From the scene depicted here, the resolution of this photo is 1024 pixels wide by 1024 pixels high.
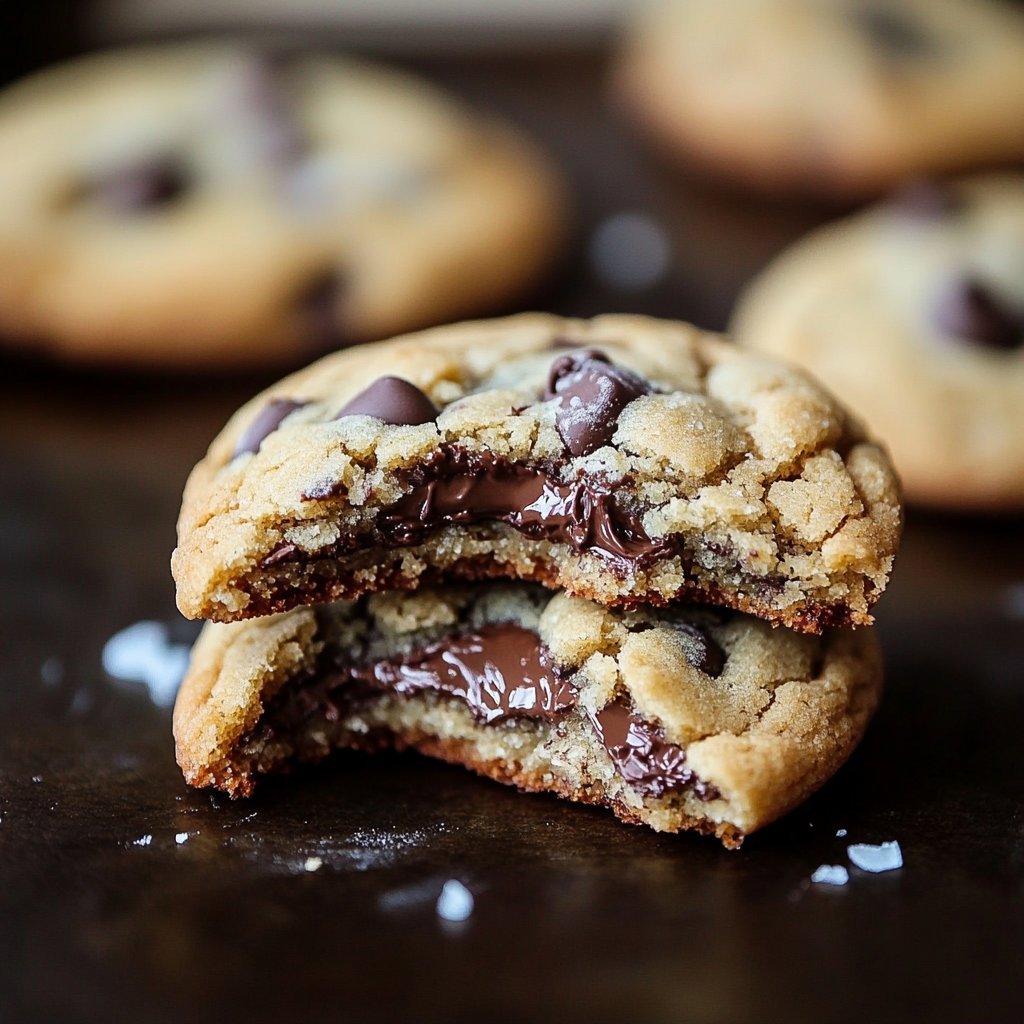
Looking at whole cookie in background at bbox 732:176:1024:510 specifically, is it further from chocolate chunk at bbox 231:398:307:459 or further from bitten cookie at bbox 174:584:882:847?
chocolate chunk at bbox 231:398:307:459

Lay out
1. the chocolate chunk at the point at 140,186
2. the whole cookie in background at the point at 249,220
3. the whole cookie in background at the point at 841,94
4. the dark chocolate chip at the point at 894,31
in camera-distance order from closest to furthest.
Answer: the whole cookie in background at the point at 249,220
the chocolate chunk at the point at 140,186
the whole cookie in background at the point at 841,94
the dark chocolate chip at the point at 894,31

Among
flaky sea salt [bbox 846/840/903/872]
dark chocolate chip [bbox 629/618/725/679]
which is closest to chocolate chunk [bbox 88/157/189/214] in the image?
dark chocolate chip [bbox 629/618/725/679]

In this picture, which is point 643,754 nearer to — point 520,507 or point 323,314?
point 520,507

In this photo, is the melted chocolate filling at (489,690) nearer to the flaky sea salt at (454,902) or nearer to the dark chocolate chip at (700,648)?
the dark chocolate chip at (700,648)

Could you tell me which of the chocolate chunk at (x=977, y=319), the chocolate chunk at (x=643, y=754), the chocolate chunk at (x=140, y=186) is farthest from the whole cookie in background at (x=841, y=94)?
the chocolate chunk at (x=643, y=754)

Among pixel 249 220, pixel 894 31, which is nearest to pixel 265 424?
pixel 249 220

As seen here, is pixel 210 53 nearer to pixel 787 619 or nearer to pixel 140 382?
pixel 140 382
